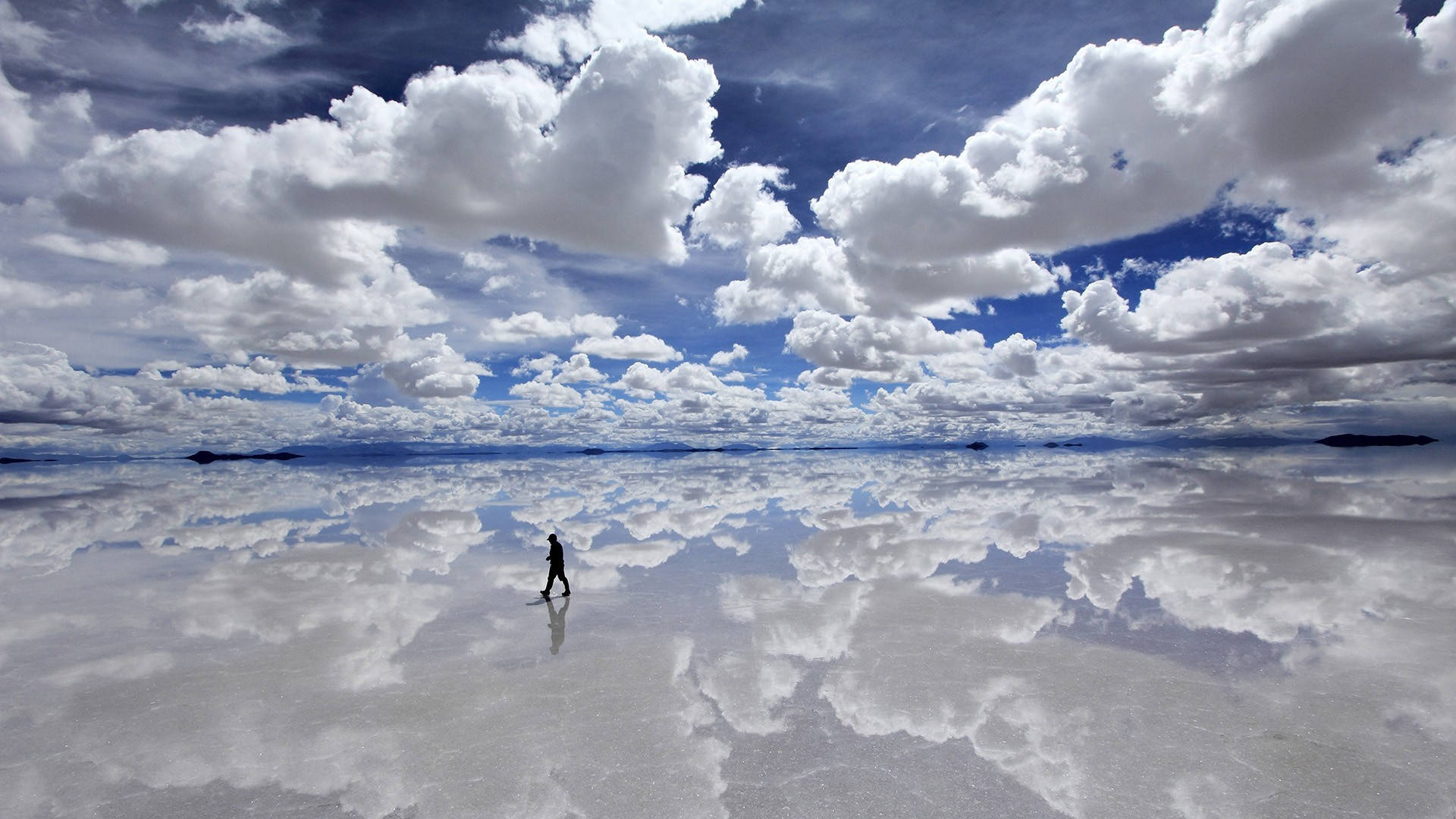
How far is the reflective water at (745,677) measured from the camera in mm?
7082

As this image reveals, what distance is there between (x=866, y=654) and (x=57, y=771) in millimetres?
10663

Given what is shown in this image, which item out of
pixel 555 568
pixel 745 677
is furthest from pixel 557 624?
pixel 745 677

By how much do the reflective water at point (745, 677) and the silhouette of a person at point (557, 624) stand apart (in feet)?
0.35

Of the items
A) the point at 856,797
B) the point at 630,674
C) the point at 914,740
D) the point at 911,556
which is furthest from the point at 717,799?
the point at 911,556

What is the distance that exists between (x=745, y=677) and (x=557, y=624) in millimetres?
4964

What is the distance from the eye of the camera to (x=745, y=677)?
10.2 metres

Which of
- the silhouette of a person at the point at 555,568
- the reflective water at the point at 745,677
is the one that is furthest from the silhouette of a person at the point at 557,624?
the silhouette of a person at the point at 555,568

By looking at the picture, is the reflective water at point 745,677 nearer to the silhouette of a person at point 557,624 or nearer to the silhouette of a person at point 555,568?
the silhouette of a person at point 557,624

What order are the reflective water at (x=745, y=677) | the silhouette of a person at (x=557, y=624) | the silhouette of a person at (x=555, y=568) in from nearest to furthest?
the reflective water at (x=745, y=677) → the silhouette of a person at (x=557, y=624) → the silhouette of a person at (x=555, y=568)

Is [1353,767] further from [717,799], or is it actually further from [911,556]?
[911,556]

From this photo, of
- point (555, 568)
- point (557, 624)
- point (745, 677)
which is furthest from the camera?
point (555, 568)

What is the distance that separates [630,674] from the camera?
10.5m

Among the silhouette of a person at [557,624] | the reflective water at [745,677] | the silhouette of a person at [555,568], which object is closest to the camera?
the reflective water at [745,677]

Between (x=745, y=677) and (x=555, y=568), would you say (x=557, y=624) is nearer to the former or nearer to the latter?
(x=555, y=568)
